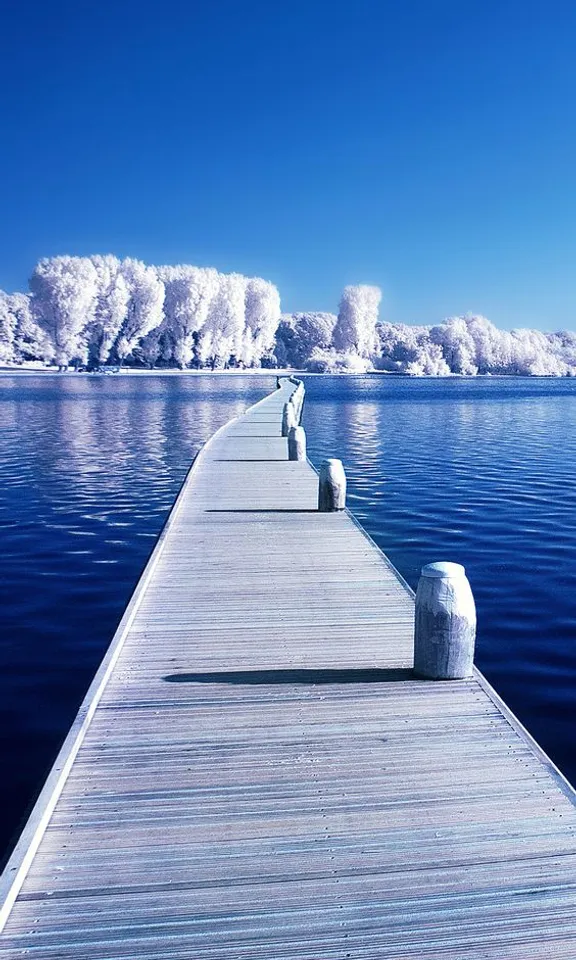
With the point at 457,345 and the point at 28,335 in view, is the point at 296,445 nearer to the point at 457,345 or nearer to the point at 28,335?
the point at 28,335

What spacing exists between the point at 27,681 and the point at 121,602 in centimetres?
278

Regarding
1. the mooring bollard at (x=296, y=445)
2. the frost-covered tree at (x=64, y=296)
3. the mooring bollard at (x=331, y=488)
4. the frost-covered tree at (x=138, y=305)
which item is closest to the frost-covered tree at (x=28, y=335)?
the frost-covered tree at (x=64, y=296)

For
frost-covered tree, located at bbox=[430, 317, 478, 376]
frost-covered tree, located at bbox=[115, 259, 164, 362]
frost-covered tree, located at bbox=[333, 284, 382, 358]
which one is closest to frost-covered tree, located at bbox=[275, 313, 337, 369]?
frost-covered tree, located at bbox=[333, 284, 382, 358]

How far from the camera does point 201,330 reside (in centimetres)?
12688

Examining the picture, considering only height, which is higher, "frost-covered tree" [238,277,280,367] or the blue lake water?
"frost-covered tree" [238,277,280,367]

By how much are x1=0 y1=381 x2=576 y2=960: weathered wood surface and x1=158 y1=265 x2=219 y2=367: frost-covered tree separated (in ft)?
385

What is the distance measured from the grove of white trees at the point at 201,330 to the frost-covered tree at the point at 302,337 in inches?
10.1

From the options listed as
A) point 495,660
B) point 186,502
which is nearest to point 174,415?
point 186,502

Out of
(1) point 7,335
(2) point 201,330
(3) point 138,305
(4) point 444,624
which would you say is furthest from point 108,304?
(4) point 444,624

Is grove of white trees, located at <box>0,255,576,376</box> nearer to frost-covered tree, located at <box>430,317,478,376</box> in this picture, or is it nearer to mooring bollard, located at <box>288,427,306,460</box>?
frost-covered tree, located at <box>430,317,478,376</box>

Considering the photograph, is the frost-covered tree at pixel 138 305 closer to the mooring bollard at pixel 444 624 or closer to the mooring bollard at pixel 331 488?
the mooring bollard at pixel 331 488

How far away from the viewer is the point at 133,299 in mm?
113750

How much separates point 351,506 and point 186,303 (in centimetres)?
10742

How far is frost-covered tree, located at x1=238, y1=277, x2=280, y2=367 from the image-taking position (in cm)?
13700
